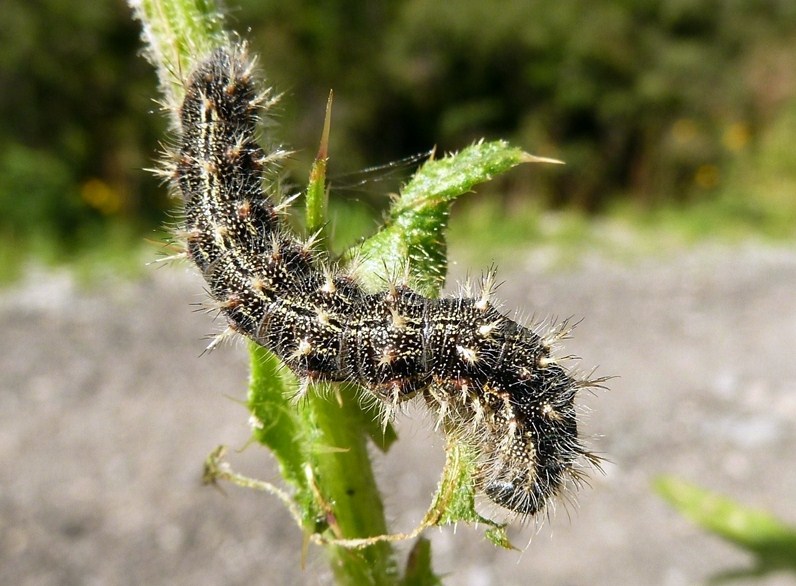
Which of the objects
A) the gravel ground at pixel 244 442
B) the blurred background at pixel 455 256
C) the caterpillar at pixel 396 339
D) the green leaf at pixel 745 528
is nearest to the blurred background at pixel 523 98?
the blurred background at pixel 455 256

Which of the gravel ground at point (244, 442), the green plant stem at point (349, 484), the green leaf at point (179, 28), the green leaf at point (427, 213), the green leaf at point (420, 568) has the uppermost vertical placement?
the green leaf at point (179, 28)

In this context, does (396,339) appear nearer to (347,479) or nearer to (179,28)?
(347,479)

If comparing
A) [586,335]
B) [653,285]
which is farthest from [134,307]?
[653,285]

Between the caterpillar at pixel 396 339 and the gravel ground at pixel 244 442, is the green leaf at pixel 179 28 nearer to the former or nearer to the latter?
the caterpillar at pixel 396 339

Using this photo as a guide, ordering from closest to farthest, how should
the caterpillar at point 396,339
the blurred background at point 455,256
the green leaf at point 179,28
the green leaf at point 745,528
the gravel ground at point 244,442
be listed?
the green leaf at point 179,28, the caterpillar at point 396,339, the green leaf at point 745,528, the gravel ground at point 244,442, the blurred background at point 455,256

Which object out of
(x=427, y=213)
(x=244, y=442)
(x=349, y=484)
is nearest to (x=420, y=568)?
(x=349, y=484)

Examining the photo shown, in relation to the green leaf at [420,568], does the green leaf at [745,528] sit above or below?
below

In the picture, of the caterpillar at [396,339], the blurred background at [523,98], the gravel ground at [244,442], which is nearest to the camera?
the caterpillar at [396,339]

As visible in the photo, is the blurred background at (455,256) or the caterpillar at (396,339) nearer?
the caterpillar at (396,339)

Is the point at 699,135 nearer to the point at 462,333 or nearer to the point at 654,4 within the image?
the point at 654,4
